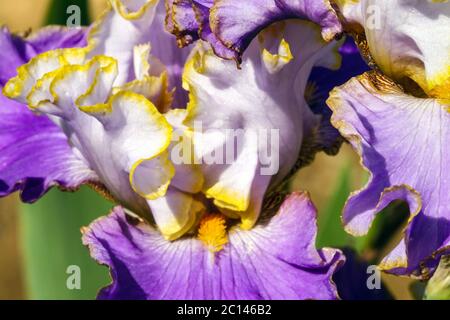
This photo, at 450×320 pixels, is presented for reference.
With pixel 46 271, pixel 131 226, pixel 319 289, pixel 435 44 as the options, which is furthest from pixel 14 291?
pixel 435 44

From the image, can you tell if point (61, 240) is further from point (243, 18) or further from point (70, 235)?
point (243, 18)

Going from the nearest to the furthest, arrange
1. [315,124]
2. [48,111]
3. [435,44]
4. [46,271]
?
[435,44]
[48,111]
[315,124]
[46,271]

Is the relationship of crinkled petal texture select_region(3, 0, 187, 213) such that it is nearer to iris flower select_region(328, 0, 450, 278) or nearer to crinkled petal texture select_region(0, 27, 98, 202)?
crinkled petal texture select_region(0, 27, 98, 202)

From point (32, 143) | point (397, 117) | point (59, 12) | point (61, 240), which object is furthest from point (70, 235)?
point (397, 117)

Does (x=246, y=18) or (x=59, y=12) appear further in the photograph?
(x=59, y=12)

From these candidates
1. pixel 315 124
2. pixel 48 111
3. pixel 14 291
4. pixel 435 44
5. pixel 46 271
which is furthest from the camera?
pixel 14 291

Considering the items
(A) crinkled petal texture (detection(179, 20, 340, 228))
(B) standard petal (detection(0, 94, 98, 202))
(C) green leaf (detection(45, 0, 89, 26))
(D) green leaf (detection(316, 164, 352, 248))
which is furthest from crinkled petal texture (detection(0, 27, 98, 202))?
(D) green leaf (detection(316, 164, 352, 248))

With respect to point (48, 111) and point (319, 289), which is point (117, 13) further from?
point (319, 289)

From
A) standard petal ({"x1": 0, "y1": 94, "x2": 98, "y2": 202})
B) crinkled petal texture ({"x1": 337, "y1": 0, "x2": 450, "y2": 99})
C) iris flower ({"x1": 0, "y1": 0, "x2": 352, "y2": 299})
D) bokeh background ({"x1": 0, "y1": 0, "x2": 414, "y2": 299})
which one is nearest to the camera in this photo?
crinkled petal texture ({"x1": 337, "y1": 0, "x2": 450, "y2": 99})
